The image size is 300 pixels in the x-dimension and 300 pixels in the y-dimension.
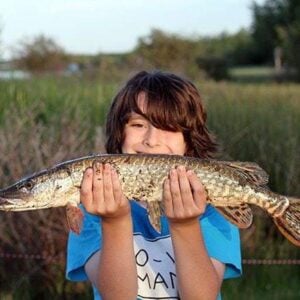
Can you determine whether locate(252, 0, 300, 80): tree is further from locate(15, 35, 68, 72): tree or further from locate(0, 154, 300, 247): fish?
locate(0, 154, 300, 247): fish

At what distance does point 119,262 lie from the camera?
2.59 metres

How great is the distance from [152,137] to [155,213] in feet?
0.97

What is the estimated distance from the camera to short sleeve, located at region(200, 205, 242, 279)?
9.05ft

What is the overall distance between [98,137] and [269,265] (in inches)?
66.7

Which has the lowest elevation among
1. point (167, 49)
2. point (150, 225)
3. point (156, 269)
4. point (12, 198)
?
point (167, 49)

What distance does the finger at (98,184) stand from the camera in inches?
101

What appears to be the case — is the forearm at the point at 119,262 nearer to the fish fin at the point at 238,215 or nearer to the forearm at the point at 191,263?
the forearm at the point at 191,263

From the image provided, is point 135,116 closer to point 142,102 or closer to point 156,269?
point 142,102

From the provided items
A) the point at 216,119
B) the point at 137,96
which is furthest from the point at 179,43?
the point at 137,96

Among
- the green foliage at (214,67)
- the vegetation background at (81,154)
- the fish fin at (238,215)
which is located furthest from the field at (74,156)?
the green foliage at (214,67)

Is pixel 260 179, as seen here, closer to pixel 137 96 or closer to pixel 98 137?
pixel 137 96

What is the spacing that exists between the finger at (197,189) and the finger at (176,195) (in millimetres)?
44

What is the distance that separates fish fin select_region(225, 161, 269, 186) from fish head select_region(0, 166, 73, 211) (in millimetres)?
537

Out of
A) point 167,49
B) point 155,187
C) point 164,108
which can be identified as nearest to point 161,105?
point 164,108
